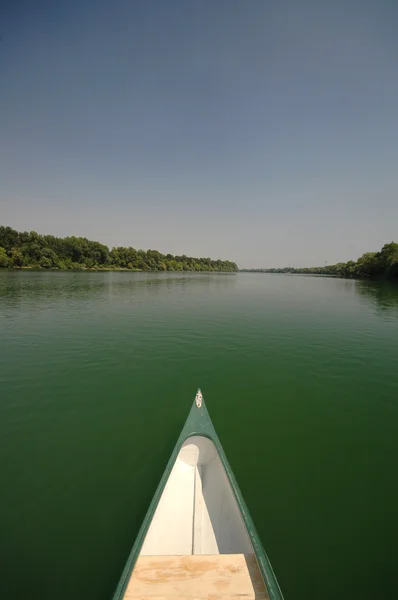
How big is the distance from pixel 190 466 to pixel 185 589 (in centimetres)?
349

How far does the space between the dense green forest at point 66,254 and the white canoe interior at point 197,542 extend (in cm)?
12072

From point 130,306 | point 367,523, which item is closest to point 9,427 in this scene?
point 367,523

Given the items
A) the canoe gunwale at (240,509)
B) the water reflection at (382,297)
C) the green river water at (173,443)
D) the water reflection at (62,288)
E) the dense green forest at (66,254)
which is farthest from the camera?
the dense green forest at (66,254)

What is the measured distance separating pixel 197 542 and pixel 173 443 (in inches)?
116

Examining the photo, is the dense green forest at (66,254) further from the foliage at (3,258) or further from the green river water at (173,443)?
the green river water at (173,443)

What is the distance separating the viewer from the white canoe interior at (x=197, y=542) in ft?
13.3

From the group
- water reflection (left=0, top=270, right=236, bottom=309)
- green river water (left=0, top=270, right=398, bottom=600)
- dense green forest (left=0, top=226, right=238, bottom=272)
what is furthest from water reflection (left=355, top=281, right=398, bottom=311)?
dense green forest (left=0, top=226, right=238, bottom=272)

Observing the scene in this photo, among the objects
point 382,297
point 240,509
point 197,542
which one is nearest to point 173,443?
point 197,542

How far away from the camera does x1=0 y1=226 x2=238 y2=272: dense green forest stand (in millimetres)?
105062

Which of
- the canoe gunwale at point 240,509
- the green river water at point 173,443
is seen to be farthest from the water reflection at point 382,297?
the canoe gunwale at point 240,509

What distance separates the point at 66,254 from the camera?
130m

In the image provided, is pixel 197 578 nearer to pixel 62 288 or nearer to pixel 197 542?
pixel 197 542

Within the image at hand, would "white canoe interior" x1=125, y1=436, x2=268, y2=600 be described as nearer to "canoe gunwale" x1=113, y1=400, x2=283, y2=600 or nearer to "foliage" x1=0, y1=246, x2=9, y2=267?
"canoe gunwale" x1=113, y1=400, x2=283, y2=600

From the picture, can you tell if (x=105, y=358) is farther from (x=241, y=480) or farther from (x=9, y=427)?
(x=241, y=480)
